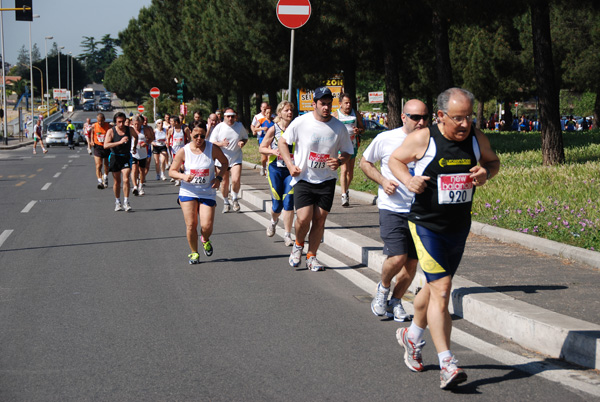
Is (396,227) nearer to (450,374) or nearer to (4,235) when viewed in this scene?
(450,374)

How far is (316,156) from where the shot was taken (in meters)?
8.43

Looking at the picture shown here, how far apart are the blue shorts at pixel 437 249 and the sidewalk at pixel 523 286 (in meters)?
1.10

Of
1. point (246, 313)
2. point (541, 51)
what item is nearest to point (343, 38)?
point (541, 51)

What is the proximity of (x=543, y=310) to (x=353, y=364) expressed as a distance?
65.9 inches

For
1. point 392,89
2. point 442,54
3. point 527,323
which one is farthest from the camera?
point 392,89

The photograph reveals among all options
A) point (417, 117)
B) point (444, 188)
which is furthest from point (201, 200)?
point (444, 188)

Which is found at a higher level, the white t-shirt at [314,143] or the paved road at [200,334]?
the white t-shirt at [314,143]

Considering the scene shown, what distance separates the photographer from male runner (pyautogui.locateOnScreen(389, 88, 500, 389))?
4766mm

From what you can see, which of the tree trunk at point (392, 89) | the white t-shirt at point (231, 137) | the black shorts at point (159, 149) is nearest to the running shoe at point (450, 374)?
the white t-shirt at point (231, 137)

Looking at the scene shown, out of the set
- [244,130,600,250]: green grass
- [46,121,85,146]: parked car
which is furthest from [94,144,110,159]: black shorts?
[46,121,85,146]: parked car

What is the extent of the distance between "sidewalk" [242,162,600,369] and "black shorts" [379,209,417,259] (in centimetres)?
67

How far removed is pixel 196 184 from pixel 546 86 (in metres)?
11.0

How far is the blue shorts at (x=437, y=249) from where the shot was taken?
4926 mm

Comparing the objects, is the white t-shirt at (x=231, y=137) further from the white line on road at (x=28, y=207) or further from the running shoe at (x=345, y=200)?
the white line on road at (x=28, y=207)
